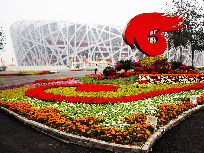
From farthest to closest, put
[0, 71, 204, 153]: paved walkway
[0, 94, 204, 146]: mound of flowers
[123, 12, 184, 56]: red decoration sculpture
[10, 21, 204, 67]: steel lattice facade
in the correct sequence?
[10, 21, 204, 67]: steel lattice facade
[123, 12, 184, 56]: red decoration sculpture
[0, 94, 204, 146]: mound of flowers
[0, 71, 204, 153]: paved walkway

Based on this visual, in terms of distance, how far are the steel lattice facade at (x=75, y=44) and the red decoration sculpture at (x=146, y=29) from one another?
2650 inches

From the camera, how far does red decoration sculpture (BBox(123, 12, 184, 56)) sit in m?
15.2

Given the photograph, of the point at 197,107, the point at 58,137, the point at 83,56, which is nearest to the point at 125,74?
the point at 197,107

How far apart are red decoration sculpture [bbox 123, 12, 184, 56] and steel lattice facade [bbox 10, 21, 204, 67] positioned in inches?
2650

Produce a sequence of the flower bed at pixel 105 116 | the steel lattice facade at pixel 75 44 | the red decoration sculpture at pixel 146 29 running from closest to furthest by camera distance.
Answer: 1. the flower bed at pixel 105 116
2. the red decoration sculpture at pixel 146 29
3. the steel lattice facade at pixel 75 44

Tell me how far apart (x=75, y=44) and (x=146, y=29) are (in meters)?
72.2

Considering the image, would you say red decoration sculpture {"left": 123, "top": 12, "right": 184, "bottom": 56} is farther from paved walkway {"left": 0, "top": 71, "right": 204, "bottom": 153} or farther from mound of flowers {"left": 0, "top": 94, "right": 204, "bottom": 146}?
paved walkway {"left": 0, "top": 71, "right": 204, "bottom": 153}

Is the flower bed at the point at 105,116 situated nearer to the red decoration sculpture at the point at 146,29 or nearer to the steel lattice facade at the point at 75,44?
the red decoration sculpture at the point at 146,29

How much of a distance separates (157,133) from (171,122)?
105cm

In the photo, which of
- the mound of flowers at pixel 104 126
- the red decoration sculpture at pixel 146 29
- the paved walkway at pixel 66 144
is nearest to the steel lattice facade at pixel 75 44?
the red decoration sculpture at pixel 146 29

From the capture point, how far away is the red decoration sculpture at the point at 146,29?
15234 millimetres

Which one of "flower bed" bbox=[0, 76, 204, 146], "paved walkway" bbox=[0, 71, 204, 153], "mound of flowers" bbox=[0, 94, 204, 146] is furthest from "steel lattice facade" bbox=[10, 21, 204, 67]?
"paved walkway" bbox=[0, 71, 204, 153]

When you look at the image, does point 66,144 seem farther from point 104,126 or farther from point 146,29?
point 146,29

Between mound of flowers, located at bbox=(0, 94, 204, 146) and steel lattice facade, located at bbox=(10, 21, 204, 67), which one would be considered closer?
mound of flowers, located at bbox=(0, 94, 204, 146)
